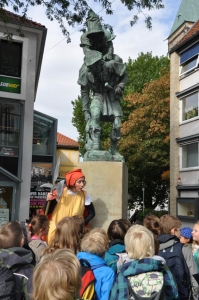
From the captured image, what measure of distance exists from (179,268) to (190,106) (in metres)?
26.9

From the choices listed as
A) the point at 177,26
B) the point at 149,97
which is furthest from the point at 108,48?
the point at 177,26

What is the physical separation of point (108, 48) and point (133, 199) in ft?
97.4

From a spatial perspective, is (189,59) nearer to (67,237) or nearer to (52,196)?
(52,196)

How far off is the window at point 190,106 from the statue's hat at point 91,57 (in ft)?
74.2

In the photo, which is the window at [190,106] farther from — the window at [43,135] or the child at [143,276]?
the child at [143,276]

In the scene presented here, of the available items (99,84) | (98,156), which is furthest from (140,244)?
(99,84)

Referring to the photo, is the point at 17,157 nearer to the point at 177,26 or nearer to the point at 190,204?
the point at 190,204

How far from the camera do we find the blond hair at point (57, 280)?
2.23 m

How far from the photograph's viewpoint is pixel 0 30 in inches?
849

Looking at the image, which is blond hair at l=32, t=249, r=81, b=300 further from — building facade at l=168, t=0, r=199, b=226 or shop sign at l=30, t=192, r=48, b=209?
building facade at l=168, t=0, r=199, b=226

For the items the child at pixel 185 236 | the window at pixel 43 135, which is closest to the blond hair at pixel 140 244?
the child at pixel 185 236

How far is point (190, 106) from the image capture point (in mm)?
30266

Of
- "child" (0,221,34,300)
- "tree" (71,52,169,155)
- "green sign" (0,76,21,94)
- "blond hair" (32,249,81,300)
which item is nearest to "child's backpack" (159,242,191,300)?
"child" (0,221,34,300)

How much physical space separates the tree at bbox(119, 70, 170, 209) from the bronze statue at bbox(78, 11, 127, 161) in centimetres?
2369
